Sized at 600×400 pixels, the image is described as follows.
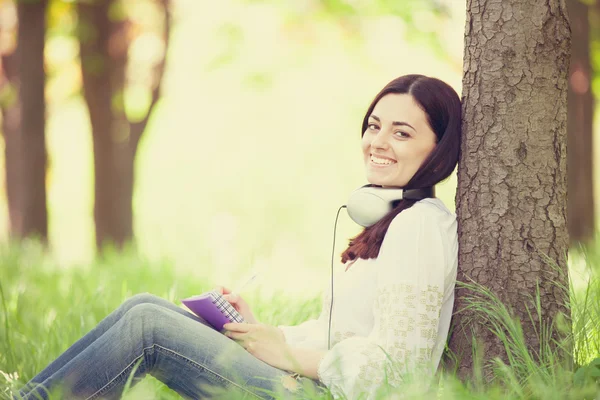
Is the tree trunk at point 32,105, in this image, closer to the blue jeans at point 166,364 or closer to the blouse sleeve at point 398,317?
the blue jeans at point 166,364

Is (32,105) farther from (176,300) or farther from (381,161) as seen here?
(381,161)

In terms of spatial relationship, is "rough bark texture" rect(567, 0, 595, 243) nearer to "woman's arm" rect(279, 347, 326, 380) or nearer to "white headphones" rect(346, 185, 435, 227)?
"white headphones" rect(346, 185, 435, 227)

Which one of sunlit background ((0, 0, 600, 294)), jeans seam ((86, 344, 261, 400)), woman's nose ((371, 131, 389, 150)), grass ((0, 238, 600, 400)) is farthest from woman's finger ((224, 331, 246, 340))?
sunlit background ((0, 0, 600, 294))

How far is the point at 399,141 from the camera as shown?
2.82 metres

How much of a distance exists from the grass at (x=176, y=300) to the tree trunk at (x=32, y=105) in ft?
7.03

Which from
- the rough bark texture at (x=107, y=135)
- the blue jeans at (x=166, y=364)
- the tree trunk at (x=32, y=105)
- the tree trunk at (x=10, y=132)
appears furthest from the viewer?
the tree trunk at (x=10, y=132)

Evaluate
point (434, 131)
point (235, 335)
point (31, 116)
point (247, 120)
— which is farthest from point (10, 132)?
point (434, 131)

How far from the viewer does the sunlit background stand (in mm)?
10680

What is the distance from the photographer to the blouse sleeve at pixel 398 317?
2406mm

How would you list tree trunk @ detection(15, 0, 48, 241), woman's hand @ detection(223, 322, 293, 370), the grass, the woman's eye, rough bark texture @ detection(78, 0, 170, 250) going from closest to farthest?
the grass, woman's hand @ detection(223, 322, 293, 370), the woman's eye, tree trunk @ detection(15, 0, 48, 241), rough bark texture @ detection(78, 0, 170, 250)

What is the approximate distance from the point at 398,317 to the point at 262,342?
63cm

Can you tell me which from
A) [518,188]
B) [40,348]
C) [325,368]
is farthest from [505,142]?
[40,348]

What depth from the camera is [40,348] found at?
3.47 meters

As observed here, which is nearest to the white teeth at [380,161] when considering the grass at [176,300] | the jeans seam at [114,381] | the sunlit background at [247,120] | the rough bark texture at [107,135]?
the grass at [176,300]
